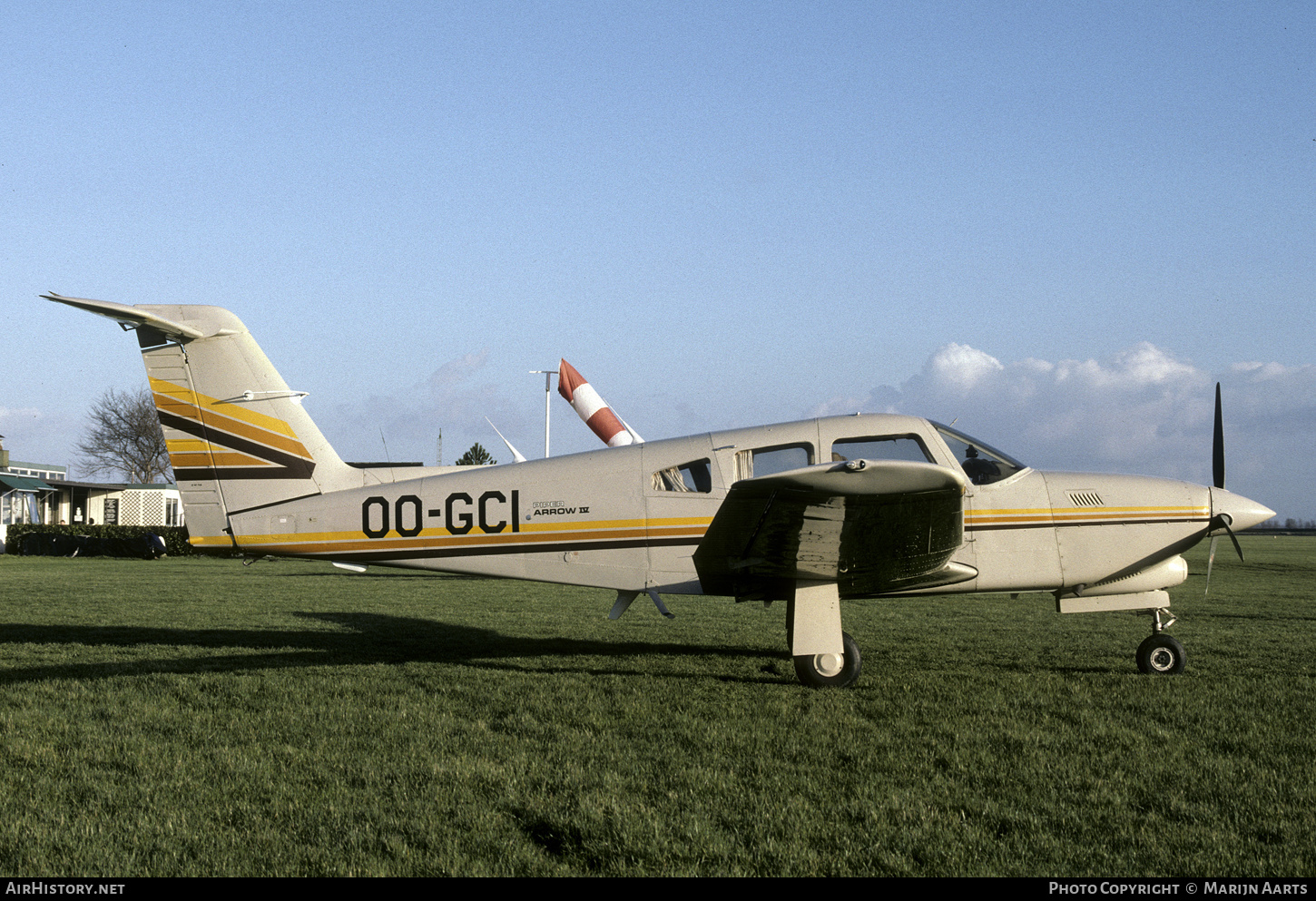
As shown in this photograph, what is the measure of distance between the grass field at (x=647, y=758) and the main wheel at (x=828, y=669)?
22 centimetres

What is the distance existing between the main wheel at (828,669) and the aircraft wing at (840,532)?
2.24 feet

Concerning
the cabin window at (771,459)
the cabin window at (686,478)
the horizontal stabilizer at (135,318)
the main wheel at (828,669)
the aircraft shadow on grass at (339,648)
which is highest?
the horizontal stabilizer at (135,318)

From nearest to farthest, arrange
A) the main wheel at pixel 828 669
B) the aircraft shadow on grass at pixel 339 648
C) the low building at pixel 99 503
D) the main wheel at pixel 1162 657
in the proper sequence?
the main wheel at pixel 828 669
the main wheel at pixel 1162 657
the aircraft shadow on grass at pixel 339 648
the low building at pixel 99 503

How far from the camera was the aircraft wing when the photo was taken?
6551mm

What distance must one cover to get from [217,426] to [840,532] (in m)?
6.23

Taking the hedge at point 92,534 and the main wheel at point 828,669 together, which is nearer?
the main wheel at point 828,669

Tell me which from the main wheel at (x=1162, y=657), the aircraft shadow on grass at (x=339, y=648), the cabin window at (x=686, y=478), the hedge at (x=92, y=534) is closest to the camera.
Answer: the main wheel at (x=1162, y=657)

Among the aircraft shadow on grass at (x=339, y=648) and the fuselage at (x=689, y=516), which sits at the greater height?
the fuselage at (x=689, y=516)

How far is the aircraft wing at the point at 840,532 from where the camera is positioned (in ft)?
21.5

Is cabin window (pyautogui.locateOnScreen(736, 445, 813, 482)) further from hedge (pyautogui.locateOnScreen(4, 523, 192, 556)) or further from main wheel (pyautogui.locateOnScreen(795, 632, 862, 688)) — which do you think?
hedge (pyautogui.locateOnScreen(4, 523, 192, 556))

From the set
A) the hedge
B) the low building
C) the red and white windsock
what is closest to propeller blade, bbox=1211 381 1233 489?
the red and white windsock

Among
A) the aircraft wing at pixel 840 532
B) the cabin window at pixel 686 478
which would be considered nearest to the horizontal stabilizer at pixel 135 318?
the cabin window at pixel 686 478

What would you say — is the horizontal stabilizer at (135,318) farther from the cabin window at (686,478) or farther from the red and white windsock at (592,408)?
the red and white windsock at (592,408)

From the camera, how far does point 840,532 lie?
7.45 metres
